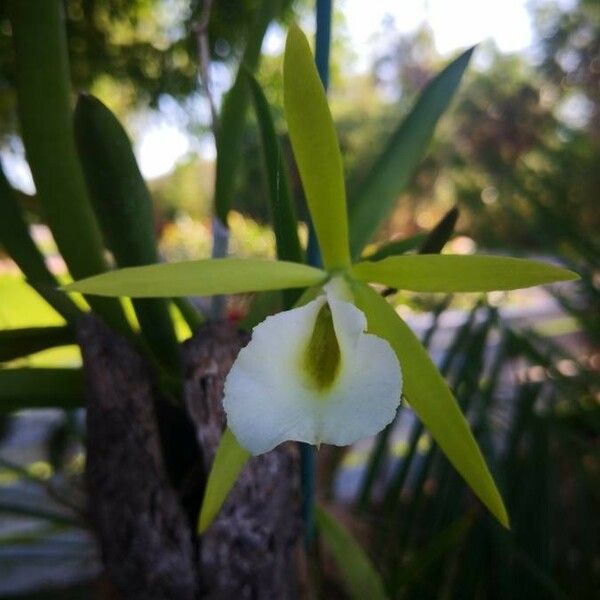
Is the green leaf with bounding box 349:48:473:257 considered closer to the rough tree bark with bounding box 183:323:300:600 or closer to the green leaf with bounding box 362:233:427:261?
the green leaf with bounding box 362:233:427:261

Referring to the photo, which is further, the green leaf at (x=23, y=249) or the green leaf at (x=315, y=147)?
the green leaf at (x=23, y=249)

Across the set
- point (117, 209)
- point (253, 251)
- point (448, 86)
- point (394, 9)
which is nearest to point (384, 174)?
point (448, 86)

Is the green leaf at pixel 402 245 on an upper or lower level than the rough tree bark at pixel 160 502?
upper

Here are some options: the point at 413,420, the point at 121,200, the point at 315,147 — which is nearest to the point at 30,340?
the point at 121,200

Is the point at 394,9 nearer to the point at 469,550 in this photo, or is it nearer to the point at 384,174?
the point at 384,174

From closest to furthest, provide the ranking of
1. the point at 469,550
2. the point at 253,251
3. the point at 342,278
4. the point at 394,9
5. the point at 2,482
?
the point at 342,278, the point at 469,550, the point at 394,9, the point at 2,482, the point at 253,251

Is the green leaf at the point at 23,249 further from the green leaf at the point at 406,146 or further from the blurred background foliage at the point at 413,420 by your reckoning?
the green leaf at the point at 406,146

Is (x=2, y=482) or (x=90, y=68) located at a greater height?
(x=90, y=68)

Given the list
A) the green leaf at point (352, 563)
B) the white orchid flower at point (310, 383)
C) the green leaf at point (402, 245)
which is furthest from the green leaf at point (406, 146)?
the green leaf at point (352, 563)
